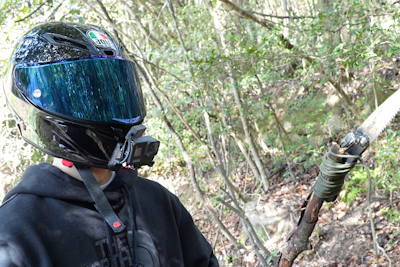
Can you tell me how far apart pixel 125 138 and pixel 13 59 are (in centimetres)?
53

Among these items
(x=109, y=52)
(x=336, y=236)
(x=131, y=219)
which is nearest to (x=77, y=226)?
(x=131, y=219)

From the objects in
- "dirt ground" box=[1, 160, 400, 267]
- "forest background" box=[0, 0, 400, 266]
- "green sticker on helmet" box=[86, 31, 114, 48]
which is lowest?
"dirt ground" box=[1, 160, 400, 267]

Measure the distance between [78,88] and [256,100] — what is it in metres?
5.68

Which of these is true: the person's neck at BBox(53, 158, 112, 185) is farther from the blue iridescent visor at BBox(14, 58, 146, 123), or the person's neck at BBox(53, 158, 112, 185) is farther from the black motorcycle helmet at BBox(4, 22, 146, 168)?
the blue iridescent visor at BBox(14, 58, 146, 123)

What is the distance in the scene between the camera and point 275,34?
3812mm

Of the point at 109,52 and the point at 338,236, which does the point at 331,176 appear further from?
the point at 338,236

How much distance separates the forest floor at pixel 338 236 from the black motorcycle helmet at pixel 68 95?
3240 mm

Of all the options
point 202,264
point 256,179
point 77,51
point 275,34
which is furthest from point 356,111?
point 77,51

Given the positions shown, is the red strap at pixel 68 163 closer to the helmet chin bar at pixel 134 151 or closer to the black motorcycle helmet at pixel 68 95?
the black motorcycle helmet at pixel 68 95

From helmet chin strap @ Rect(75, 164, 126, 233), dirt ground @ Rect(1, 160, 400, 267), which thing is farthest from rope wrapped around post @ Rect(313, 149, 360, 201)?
dirt ground @ Rect(1, 160, 400, 267)

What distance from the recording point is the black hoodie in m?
0.98

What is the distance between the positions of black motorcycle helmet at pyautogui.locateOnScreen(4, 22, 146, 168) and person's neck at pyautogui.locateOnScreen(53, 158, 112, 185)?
56mm

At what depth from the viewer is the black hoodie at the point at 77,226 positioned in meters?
0.98

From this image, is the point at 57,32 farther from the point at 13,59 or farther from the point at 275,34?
the point at 275,34
